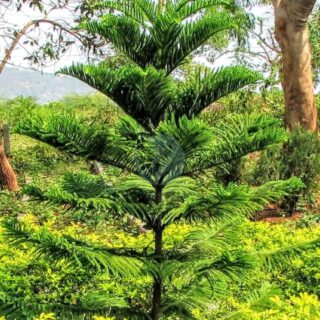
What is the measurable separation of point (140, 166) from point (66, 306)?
42.7 inches

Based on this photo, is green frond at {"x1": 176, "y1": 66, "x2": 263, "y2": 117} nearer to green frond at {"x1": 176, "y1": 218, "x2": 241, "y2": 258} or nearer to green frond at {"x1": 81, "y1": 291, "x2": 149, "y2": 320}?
Answer: green frond at {"x1": 176, "y1": 218, "x2": 241, "y2": 258}

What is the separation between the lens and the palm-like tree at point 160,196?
3287 mm

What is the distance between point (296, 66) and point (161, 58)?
898 centimetres

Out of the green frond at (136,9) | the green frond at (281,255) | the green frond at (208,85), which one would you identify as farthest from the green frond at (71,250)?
the green frond at (136,9)

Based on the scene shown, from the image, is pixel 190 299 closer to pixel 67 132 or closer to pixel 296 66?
pixel 67 132

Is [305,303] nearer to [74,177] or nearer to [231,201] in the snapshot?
[231,201]

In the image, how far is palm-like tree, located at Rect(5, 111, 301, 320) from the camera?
329 centimetres

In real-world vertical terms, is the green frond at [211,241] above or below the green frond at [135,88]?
below

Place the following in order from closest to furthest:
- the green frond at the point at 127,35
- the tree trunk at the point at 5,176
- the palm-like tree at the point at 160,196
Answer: the palm-like tree at the point at 160,196
the green frond at the point at 127,35
the tree trunk at the point at 5,176

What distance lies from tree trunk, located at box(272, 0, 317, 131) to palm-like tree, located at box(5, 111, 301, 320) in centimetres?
855

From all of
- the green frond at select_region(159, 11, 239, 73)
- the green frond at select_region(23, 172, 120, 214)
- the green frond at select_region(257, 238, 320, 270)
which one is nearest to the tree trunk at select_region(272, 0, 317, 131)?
the green frond at select_region(257, 238, 320, 270)

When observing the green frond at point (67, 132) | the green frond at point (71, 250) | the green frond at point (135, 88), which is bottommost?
the green frond at point (71, 250)

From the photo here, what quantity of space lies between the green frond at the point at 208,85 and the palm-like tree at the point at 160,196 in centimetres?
21

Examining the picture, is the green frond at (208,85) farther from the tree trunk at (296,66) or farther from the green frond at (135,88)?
the tree trunk at (296,66)
